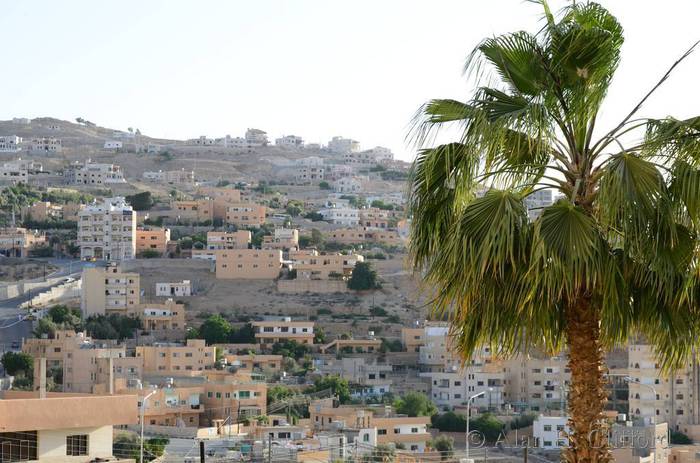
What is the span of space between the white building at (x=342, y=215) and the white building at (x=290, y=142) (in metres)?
38.5

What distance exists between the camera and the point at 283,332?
202ft

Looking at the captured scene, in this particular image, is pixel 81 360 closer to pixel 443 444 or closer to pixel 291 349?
pixel 291 349

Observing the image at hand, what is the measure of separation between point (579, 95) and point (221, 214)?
258 feet

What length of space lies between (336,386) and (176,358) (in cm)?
602

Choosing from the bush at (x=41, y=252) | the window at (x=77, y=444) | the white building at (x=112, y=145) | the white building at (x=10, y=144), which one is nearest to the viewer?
the window at (x=77, y=444)

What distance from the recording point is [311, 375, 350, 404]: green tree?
51.2 m

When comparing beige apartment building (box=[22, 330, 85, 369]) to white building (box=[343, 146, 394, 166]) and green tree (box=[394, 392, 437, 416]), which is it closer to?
green tree (box=[394, 392, 437, 416])

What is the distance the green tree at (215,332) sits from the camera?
6197 cm

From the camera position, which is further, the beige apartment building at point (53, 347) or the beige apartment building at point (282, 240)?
the beige apartment building at point (282, 240)

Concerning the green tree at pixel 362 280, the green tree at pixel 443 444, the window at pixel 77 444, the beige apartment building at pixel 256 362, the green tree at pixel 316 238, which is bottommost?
the green tree at pixel 443 444

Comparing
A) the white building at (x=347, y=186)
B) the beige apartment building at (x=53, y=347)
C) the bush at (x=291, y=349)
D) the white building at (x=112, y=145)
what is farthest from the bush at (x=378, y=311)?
the white building at (x=112, y=145)

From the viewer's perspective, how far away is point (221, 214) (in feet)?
282

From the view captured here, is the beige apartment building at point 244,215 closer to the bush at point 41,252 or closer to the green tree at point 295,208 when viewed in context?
the green tree at point 295,208

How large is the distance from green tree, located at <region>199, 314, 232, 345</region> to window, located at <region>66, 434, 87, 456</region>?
47.7 m
